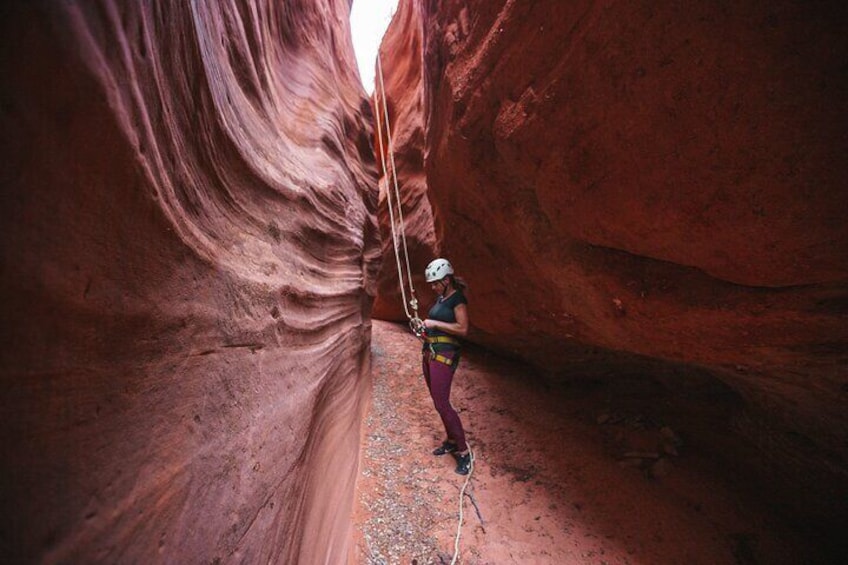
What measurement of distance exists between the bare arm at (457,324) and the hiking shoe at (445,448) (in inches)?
63.0

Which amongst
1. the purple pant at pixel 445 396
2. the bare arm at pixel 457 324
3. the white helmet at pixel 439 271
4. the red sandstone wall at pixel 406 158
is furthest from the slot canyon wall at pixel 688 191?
the red sandstone wall at pixel 406 158

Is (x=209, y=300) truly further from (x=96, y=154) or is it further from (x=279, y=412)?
(x=279, y=412)

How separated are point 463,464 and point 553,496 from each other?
3.60 feet

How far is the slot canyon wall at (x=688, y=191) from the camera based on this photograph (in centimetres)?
176

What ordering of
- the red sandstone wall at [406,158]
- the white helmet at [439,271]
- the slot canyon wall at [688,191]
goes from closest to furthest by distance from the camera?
1. the slot canyon wall at [688,191]
2. the white helmet at [439,271]
3. the red sandstone wall at [406,158]

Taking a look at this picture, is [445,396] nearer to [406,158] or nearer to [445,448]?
[445,448]

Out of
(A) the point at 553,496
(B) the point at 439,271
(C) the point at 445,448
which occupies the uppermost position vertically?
(B) the point at 439,271

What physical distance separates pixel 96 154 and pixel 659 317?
3.76 metres

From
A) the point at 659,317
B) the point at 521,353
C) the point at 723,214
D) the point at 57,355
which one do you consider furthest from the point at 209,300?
the point at 521,353

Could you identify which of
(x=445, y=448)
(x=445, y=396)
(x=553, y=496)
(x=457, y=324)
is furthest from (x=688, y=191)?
(x=445, y=448)

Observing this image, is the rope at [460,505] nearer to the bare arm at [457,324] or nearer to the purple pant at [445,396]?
the purple pant at [445,396]

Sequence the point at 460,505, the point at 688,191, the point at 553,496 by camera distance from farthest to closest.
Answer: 1. the point at 553,496
2. the point at 460,505
3. the point at 688,191

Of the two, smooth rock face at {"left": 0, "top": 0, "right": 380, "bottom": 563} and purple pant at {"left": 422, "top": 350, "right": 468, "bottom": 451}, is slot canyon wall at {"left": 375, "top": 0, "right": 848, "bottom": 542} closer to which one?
purple pant at {"left": 422, "top": 350, "right": 468, "bottom": 451}

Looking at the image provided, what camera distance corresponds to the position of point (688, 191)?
2170 mm
